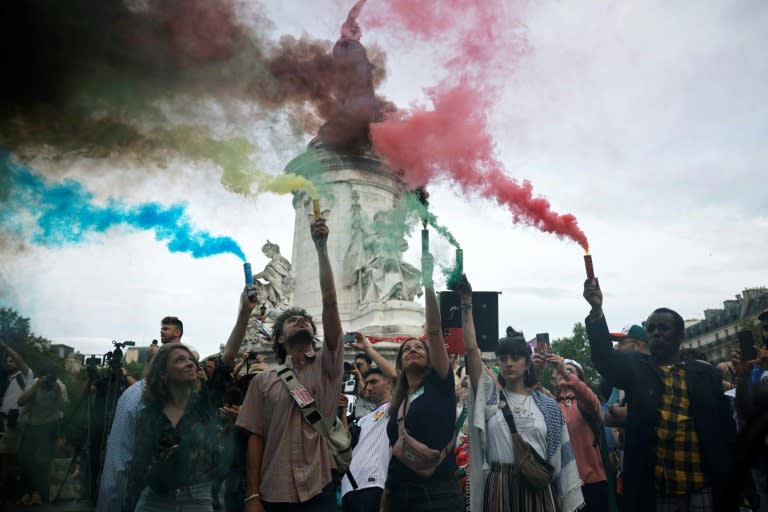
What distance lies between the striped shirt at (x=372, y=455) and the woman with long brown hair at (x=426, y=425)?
632 millimetres

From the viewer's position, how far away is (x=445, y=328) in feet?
25.4

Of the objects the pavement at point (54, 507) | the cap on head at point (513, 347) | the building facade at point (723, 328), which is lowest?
the pavement at point (54, 507)

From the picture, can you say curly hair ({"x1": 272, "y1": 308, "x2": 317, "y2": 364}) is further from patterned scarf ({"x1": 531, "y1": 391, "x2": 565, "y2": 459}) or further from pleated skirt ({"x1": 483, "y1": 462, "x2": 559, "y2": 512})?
patterned scarf ({"x1": 531, "y1": 391, "x2": 565, "y2": 459})

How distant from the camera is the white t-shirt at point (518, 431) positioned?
4.96 meters

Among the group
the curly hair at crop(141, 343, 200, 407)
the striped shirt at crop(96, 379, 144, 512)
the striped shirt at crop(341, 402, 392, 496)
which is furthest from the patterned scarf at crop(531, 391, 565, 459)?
the striped shirt at crop(96, 379, 144, 512)

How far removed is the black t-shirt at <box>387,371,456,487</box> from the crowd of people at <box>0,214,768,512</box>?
0.04 ft

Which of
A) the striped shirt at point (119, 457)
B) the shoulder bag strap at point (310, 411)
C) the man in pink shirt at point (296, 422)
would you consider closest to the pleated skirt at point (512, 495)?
the man in pink shirt at point (296, 422)

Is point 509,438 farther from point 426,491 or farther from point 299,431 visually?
point 299,431

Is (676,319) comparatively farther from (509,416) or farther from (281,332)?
(281,332)

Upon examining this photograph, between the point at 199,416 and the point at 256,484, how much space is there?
0.61 metres

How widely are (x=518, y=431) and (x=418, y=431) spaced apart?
0.80 metres

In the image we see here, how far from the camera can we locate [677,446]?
4555 millimetres

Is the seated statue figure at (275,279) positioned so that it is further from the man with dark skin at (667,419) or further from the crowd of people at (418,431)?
the man with dark skin at (667,419)

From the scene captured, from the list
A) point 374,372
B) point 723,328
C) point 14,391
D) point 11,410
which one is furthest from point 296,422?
point 723,328
